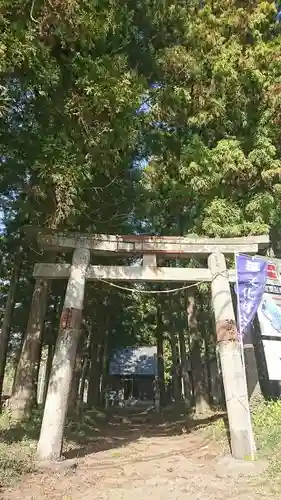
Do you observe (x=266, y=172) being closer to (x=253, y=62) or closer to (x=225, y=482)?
(x=253, y=62)

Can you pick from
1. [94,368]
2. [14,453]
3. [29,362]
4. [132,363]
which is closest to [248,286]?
[14,453]

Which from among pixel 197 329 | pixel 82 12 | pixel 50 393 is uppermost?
pixel 82 12

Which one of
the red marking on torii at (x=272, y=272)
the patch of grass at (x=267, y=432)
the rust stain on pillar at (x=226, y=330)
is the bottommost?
the patch of grass at (x=267, y=432)

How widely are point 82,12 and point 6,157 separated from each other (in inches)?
114

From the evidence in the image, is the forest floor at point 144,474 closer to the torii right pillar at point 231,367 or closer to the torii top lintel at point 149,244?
the torii right pillar at point 231,367

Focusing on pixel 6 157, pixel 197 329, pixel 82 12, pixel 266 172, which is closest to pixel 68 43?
pixel 82 12

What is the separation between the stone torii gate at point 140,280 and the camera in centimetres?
756

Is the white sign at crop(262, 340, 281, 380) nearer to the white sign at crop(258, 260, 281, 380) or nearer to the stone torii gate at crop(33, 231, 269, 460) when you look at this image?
the white sign at crop(258, 260, 281, 380)

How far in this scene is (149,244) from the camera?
907cm

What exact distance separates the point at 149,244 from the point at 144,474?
14.4ft

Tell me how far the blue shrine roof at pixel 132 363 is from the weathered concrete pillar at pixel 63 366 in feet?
85.4

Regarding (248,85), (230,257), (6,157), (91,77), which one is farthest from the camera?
(248,85)

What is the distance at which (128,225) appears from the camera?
12.8 metres

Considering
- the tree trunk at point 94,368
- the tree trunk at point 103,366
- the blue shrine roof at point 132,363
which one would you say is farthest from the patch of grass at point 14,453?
the blue shrine roof at point 132,363
